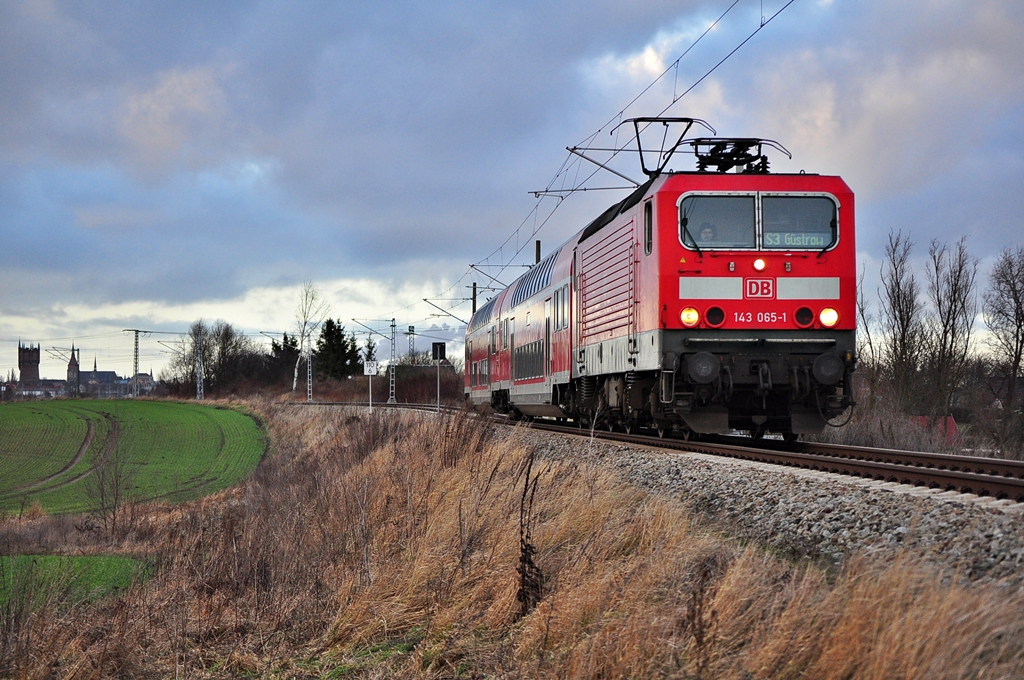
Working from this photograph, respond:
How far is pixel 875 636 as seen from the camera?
12.0 feet

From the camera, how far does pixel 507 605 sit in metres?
5.66

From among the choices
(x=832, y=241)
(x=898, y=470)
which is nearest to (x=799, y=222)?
(x=832, y=241)

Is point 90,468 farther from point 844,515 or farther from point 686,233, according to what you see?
point 844,515

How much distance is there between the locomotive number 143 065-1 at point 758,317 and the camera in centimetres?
1159

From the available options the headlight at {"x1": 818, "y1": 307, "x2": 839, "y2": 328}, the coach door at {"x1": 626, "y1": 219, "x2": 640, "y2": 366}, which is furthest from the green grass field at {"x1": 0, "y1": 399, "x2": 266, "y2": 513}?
the headlight at {"x1": 818, "y1": 307, "x2": 839, "y2": 328}

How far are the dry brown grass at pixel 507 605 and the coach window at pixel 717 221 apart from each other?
12.7 feet

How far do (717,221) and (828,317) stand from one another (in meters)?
1.88

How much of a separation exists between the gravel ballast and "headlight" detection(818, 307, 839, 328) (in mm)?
2749

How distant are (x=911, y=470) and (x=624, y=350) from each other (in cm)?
554

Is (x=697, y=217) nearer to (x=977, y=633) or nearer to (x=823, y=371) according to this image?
(x=823, y=371)

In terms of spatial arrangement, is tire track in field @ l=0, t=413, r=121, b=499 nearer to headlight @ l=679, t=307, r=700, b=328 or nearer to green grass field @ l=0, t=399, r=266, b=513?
green grass field @ l=0, t=399, r=266, b=513

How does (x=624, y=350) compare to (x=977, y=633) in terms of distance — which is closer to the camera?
(x=977, y=633)

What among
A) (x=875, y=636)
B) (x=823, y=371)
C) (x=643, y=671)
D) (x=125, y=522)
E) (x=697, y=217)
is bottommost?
(x=125, y=522)

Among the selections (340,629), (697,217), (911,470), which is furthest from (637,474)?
(340,629)
